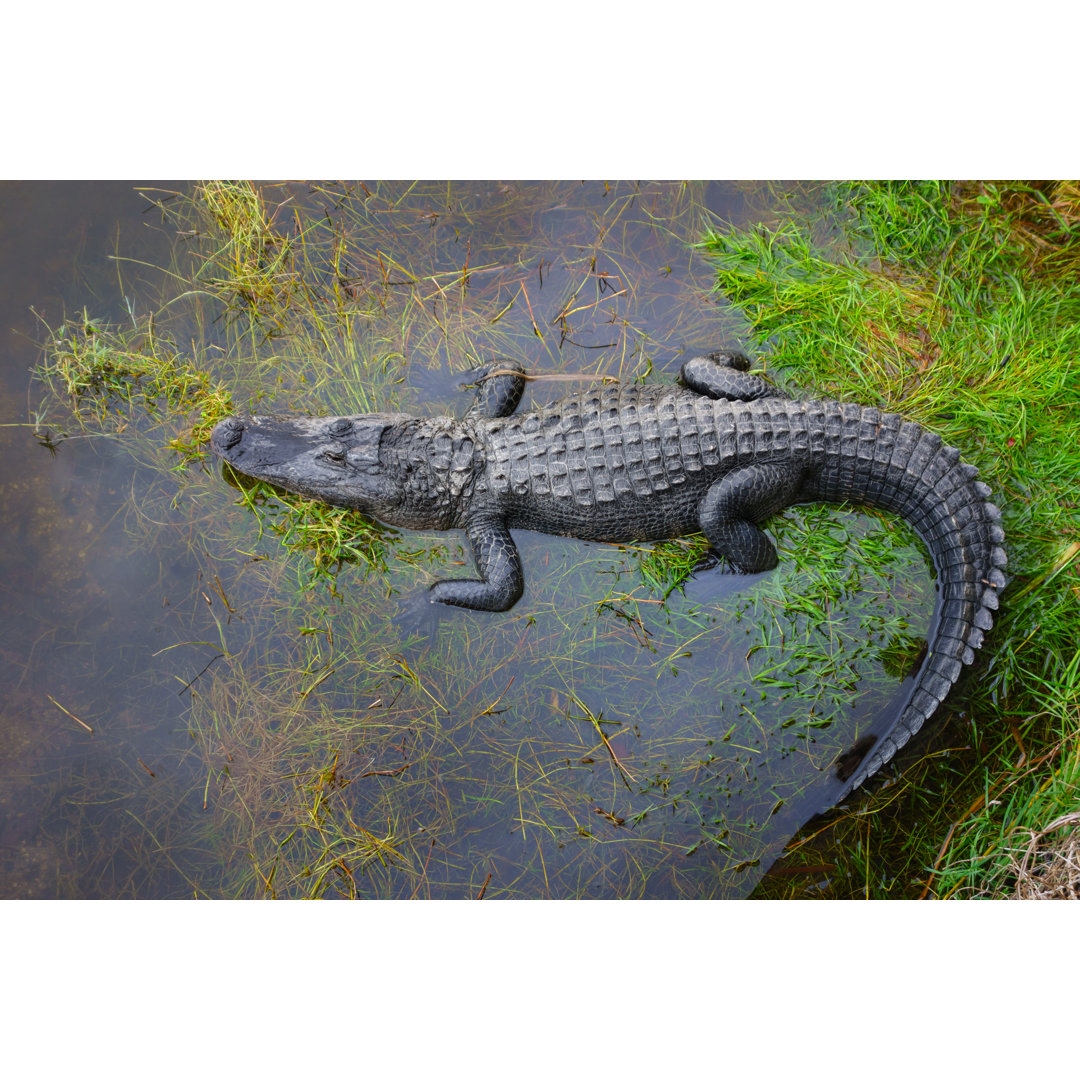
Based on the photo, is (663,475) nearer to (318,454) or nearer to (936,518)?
(936,518)

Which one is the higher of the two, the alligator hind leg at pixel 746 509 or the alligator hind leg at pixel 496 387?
the alligator hind leg at pixel 496 387

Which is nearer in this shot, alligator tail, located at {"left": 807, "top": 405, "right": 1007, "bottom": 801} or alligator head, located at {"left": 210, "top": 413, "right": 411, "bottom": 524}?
alligator tail, located at {"left": 807, "top": 405, "right": 1007, "bottom": 801}

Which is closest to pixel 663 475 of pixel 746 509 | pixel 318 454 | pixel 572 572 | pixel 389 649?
pixel 746 509

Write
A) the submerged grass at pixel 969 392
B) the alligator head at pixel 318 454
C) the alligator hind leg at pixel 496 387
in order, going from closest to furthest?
1. the submerged grass at pixel 969 392
2. the alligator head at pixel 318 454
3. the alligator hind leg at pixel 496 387

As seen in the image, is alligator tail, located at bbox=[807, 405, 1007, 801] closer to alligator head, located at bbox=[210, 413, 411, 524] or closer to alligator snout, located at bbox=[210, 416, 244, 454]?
Result: alligator head, located at bbox=[210, 413, 411, 524]

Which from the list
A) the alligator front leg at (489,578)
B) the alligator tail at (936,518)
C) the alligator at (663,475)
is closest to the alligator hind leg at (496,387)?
the alligator at (663,475)

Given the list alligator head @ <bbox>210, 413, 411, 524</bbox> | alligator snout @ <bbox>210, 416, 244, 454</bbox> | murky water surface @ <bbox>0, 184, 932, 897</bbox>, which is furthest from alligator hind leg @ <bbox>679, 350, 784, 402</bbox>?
alligator snout @ <bbox>210, 416, 244, 454</bbox>

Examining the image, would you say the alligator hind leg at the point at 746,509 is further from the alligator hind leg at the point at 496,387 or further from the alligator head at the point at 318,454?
the alligator head at the point at 318,454
